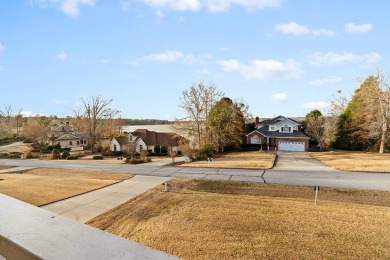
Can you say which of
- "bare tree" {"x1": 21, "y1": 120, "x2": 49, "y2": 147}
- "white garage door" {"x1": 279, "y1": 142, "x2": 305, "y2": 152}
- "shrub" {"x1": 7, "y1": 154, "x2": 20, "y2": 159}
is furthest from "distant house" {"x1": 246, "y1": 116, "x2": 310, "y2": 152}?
"bare tree" {"x1": 21, "y1": 120, "x2": 49, "y2": 147}

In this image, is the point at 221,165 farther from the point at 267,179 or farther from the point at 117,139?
the point at 117,139

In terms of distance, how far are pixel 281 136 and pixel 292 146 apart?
2.37m

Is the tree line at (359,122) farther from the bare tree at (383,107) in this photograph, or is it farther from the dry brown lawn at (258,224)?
the dry brown lawn at (258,224)

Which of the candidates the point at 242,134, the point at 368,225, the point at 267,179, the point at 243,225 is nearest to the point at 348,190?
the point at 267,179

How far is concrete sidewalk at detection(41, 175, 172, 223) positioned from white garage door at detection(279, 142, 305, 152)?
29.2m

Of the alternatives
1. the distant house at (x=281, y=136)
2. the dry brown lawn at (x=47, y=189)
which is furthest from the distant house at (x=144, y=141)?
the dry brown lawn at (x=47, y=189)

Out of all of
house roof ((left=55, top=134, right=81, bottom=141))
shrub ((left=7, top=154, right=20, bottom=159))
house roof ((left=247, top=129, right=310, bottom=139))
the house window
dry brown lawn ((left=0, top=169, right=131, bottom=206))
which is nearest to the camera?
dry brown lawn ((left=0, top=169, right=131, bottom=206))

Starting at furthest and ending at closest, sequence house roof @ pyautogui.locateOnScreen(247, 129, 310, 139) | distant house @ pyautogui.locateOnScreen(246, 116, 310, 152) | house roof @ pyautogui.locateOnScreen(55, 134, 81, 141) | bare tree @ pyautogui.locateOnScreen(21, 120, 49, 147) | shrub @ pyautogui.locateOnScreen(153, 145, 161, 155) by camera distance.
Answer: house roof @ pyautogui.locateOnScreen(55, 134, 81, 141), bare tree @ pyautogui.locateOnScreen(21, 120, 49, 147), shrub @ pyautogui.locateOnScreen(153, 145, 161, 155), house roof @ pyautogui.locateOnScreen(247, 129, 310, 139), distant house @ pyautogui.locateOnScreen(246, 116, 310, 152)

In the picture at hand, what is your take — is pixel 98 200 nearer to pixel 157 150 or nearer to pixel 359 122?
pixel 157 150

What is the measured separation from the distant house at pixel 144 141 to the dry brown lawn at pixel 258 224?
32.0 m

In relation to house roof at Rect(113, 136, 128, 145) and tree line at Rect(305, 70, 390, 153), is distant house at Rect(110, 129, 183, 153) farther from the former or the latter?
tree line at Rect(305, 70, 390, 153)

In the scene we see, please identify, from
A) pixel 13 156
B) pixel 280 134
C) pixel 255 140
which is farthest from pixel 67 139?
pixel 280 134

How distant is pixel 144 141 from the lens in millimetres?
46156

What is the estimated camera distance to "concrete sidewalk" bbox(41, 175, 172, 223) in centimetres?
A: 1180
